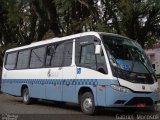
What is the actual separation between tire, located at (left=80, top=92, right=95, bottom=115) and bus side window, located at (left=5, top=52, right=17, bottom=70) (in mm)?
8291

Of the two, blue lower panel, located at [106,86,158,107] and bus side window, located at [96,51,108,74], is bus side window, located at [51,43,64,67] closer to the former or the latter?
bus side window, located at [96,51,108,74]

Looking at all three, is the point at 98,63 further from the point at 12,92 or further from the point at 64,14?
the point at 64,14

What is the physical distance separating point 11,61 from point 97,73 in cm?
958

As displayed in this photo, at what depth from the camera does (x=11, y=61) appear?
23.1m

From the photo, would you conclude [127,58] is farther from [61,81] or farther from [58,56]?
[58,56]

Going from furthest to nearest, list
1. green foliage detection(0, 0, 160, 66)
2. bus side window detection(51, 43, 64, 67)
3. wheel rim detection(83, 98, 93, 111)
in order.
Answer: green foliage detection(0, 0, 160, 66), bus side window detection(51, 43, 64, 67), wheel rim detection(83, 98, 93, 111)

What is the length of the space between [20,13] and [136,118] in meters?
16.1

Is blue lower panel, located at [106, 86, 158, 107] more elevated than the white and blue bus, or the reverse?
the white and blue bus

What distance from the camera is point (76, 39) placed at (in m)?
16.2

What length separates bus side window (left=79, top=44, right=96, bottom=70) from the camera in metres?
14.9

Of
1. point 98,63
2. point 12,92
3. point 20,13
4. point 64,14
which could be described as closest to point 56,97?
point 98,63

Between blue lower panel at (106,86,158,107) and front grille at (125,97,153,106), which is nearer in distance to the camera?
blue lower panel at (106,86,158,107)

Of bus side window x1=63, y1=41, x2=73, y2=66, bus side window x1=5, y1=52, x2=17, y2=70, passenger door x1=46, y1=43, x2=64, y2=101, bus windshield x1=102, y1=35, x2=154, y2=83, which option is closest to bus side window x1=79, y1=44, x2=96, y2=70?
bus windshield x1=102, y1=35, x2=154, y2=83

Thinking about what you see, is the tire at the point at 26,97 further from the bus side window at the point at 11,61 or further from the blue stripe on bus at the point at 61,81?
the bus side window at the point at 11,61
